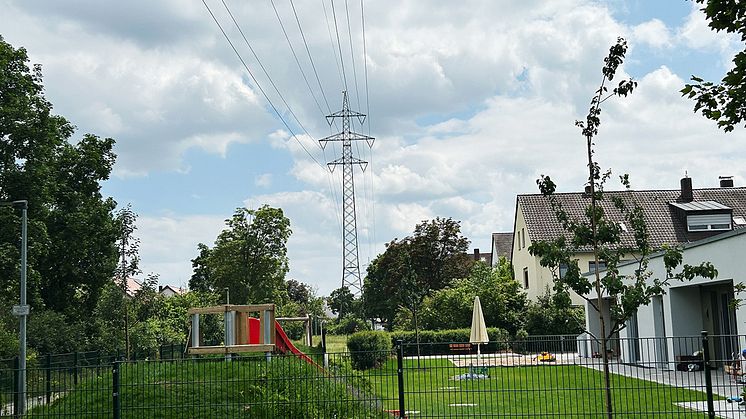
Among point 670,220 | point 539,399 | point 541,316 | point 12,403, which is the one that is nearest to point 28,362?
point 12,403

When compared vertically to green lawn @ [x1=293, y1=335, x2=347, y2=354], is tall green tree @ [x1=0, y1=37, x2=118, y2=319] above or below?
above

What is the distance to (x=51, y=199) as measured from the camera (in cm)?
3328

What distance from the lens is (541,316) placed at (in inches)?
1789

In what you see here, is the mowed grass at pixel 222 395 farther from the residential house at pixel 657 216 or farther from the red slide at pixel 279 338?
the residential house at pixel 657 216

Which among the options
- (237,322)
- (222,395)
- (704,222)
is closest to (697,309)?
(237,322)

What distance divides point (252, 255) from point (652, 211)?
23851 mm

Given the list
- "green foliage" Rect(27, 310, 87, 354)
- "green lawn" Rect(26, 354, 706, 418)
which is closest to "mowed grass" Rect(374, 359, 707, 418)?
"green lawn" Rect(26, 354, 706, 418)

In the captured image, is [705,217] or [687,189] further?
[687,189]

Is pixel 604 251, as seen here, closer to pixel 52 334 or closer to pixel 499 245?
pixel 52 334

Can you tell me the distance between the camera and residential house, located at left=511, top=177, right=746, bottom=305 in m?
48.4

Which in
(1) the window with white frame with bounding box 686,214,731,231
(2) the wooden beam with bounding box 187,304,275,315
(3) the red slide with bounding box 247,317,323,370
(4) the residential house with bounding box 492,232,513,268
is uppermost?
(4) the residential house with bounding box 492,232,513,268

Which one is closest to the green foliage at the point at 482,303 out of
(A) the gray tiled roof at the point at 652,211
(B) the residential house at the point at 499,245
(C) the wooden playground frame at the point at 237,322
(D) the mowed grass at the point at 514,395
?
(A) the gray tiled roof at the point at 652,211

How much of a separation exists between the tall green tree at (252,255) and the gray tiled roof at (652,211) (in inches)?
580

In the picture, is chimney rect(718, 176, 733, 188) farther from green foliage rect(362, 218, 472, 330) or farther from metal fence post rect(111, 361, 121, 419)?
metal fence post rect(111, 361, 121, 419)
